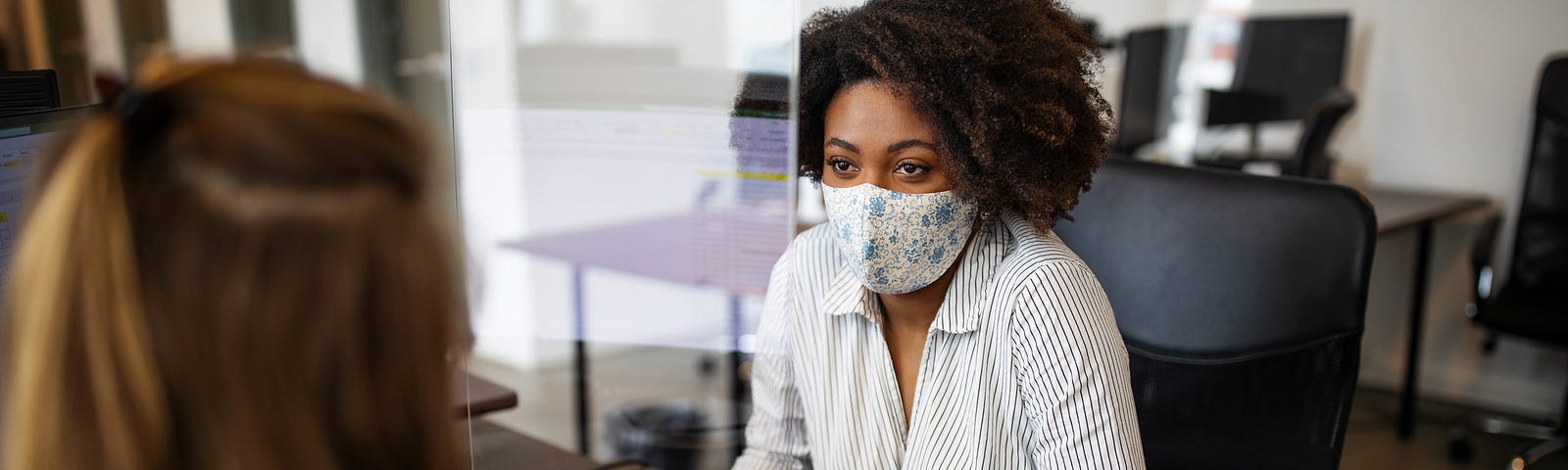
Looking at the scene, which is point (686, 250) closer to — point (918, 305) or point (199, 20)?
point (918, 305)

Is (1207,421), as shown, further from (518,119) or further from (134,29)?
(134,29)

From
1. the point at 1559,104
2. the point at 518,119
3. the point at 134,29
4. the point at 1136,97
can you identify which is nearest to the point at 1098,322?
the point at 518,119

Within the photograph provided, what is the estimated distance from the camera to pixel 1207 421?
1.32 m

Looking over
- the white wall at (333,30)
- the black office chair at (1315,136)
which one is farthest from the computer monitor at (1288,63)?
the white wall at (333,30)

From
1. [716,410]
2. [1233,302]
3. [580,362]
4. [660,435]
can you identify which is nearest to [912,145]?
[1233,302]

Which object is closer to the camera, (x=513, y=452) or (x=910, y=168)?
(x=910, y=168)

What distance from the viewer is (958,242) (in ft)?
3.52

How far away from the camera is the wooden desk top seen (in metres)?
2.69

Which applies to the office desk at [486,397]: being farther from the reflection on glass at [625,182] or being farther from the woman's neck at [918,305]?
the woman's neck at [918,305]

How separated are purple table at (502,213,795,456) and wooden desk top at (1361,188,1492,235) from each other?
188 cm

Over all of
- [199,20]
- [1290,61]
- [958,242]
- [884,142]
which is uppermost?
[199,20]

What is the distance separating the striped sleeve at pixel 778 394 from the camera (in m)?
1.21

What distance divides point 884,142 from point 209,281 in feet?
2.18

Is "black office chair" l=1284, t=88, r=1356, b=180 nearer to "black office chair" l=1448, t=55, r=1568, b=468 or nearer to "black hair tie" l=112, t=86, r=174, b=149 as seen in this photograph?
"black office chair" l=1448, t=55, r=1568, b=468
